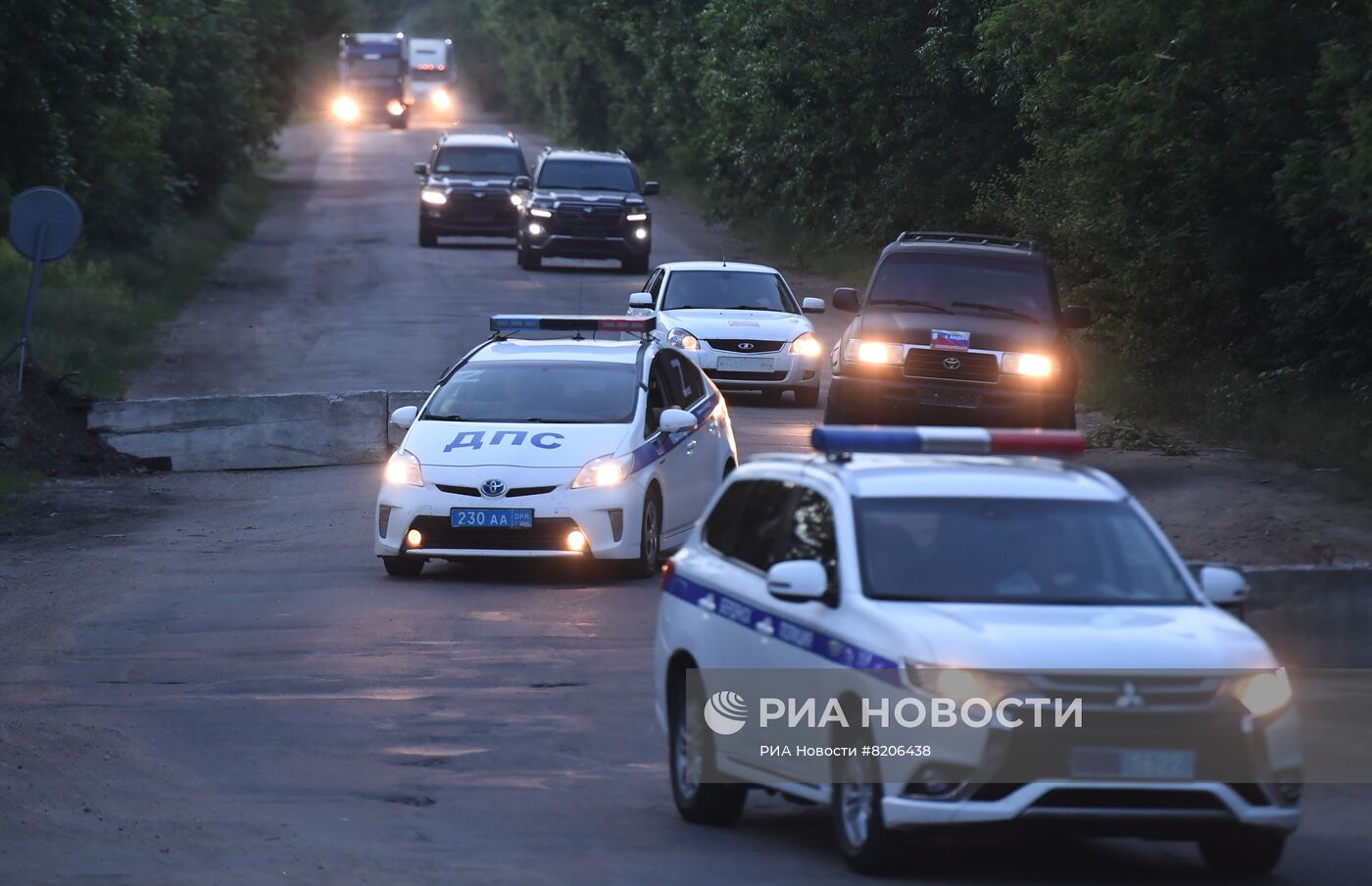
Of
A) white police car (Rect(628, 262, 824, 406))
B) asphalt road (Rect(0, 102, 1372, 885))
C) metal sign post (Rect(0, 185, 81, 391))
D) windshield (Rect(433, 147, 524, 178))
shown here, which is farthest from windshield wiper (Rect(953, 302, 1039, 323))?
windshield (Rect(433, 147, 524, 178))

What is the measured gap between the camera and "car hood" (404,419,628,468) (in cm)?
1495

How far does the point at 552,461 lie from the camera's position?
1494 cm

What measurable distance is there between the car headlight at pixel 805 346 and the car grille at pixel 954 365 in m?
5.95

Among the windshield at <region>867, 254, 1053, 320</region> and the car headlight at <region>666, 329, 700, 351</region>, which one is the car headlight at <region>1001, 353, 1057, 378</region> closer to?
the windshield at <region>867, 254, 1053, 320</region>

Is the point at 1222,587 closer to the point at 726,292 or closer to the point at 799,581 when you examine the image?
the point at 799,581

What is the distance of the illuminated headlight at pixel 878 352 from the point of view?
20359mm

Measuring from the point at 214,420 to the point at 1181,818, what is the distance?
16.7 m

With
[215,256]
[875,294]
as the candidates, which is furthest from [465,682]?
[215,256]

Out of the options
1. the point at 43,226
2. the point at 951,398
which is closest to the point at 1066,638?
the point at 951,398

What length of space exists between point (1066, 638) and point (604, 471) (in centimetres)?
801

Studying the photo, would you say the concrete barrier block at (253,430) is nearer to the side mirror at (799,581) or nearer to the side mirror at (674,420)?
the side mirror at (674,420)

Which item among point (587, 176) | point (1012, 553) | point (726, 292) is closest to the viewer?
point (1012, 553)

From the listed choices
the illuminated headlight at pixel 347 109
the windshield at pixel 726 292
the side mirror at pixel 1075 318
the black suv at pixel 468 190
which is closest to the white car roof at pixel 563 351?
the side mirror at pixel 1075 318

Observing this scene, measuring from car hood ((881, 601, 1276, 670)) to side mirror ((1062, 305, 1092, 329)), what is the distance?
44.0 ft
